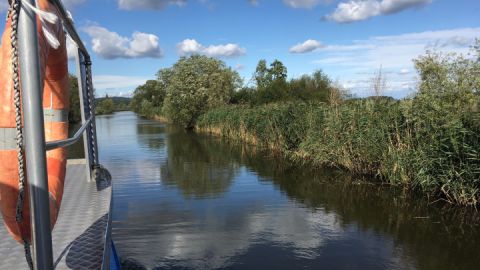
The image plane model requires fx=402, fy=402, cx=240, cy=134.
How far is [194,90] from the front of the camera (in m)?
32.2

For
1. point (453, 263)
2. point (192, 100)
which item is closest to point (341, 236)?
point (453, 263)

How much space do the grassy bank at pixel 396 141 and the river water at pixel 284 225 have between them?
0.42 meters

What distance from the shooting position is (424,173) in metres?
7.84

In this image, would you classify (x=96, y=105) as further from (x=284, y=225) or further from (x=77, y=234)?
(x=77, y=234)

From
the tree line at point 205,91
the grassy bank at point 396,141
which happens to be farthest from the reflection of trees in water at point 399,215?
the tree line at point 205,91

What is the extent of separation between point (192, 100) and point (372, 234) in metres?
26.2

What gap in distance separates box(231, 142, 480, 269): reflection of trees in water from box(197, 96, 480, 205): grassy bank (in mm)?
398

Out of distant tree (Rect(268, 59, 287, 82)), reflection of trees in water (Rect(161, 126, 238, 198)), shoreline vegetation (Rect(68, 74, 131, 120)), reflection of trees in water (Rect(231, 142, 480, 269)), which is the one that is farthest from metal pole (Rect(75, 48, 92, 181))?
distant tree (Rect(268, 59, 287, 82))

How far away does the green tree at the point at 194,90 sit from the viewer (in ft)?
104

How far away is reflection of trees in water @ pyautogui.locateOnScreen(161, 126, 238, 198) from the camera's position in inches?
Answer: 385

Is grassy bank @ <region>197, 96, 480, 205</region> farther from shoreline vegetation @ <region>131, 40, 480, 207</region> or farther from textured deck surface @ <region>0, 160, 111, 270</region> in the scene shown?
textured deck surface @ <region>0, 160, 111, 270</region>

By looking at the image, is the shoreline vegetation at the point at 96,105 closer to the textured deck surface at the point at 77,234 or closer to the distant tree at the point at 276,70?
the textured deck surface at the point at 77,234

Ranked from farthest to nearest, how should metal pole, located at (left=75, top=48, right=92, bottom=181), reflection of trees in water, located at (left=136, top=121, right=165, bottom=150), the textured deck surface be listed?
reflection of trees in water, located at (left=136, top=121, right=165, bottom=150) → metal pole, located at (left=75, top=48, right=92, bottom=181) → the textured deck surface

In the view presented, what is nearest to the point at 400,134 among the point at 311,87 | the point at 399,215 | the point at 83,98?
the point at 399,215
